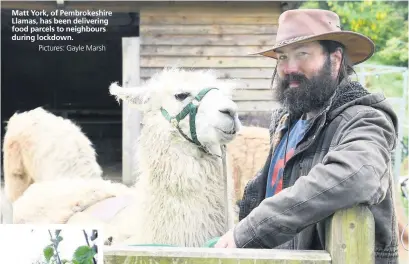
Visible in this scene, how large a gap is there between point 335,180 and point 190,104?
1.48 m

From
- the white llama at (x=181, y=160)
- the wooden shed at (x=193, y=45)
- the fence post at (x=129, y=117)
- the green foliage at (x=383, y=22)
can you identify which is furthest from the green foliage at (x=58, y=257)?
the green foliage at (x=383, y=22)

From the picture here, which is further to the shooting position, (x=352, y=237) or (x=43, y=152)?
(x=43, y=152)

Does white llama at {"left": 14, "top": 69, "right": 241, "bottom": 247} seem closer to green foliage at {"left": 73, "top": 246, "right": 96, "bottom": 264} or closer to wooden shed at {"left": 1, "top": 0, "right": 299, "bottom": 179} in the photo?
green foliage at {"left": 73, "top": 246, "right": 96, "bottom": 264}

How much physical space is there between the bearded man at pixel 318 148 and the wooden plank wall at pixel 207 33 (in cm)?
347

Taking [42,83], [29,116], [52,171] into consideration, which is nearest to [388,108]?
[52,171]

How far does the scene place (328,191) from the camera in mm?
1393

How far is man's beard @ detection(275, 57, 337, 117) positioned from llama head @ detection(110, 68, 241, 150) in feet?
2.48

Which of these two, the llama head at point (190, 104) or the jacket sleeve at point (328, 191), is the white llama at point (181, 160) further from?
the jacket sleeve at point (328, 191)

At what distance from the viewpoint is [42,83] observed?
5.77 metres

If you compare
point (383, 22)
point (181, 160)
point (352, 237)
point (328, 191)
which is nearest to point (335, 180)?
point (328, 191)

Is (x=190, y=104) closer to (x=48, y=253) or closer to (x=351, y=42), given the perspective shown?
(x=351, y=42)

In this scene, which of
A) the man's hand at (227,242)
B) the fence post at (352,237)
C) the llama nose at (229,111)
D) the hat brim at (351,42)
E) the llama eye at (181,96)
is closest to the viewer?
the fence post at (352,237)

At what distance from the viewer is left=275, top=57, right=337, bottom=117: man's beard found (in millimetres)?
1886

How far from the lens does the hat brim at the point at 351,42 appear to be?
6.12 ft
